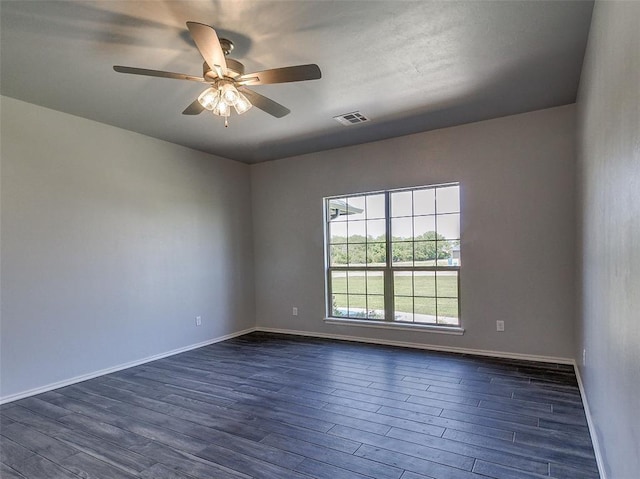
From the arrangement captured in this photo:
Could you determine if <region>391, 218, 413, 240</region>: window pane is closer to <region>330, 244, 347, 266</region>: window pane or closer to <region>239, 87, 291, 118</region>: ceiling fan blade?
<region>330, 244, 347, 266</region>: window pane

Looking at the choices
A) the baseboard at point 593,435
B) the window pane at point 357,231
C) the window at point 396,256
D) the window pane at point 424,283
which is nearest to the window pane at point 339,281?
the window at point 396,256

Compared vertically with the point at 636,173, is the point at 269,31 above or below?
above

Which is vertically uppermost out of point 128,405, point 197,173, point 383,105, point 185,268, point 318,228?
point 383,105

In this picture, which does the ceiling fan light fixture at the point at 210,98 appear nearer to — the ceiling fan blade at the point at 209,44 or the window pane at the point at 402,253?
the ceiling fan blade at the point at 209,44

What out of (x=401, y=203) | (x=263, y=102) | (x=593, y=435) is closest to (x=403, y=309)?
(x=401, y=203)

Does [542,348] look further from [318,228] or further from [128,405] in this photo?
[128,405]

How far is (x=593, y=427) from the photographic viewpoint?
2299mm

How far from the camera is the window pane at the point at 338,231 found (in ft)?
17.2

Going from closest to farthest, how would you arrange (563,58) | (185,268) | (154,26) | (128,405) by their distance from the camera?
1. (154,26)
2. (563,58)
3. (128,405)
4. (185,268)

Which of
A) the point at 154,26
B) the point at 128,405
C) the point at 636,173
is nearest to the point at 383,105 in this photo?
the point at 154,26

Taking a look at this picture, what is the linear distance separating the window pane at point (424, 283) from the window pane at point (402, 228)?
0.50 m

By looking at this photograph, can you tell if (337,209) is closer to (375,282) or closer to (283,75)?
(375,282)

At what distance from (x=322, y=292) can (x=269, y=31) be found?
3670mm

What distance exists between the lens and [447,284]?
440cm
